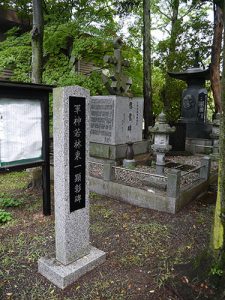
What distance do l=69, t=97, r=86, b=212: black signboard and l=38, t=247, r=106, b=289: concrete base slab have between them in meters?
0.71

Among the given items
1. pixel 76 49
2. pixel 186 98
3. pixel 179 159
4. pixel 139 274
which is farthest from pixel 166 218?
pixel 186 98

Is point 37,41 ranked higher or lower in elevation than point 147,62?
lower

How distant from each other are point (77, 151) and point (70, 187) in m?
0.46

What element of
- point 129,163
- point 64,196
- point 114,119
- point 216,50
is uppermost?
point 216,50

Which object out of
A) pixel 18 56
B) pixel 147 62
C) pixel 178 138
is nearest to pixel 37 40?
pixel 18 56

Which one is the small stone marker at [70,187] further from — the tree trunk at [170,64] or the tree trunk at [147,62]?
the tree trunk at [170,64]

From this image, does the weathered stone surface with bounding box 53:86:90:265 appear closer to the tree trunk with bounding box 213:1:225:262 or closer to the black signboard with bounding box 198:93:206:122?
the tree trunk with bounding box 213:1:225:262

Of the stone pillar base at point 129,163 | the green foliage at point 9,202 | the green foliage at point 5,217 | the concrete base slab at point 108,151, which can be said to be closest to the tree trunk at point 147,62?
the concrete base slab at point 108,151

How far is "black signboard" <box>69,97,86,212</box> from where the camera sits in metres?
3.24

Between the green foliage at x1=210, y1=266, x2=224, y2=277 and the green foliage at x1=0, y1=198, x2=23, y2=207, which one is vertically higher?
the green foliage at x1=210, y1=266, x2=224, y2=277

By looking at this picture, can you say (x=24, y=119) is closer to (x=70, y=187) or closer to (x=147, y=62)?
(x=70, y=187)

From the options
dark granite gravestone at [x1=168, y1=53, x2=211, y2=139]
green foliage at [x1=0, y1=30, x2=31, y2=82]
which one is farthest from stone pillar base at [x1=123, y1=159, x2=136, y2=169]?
dark granite gravestone at [x1=168, y1=53, x2=211, y2=139]

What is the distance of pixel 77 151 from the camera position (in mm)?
3332

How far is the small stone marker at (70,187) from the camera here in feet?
10.4
